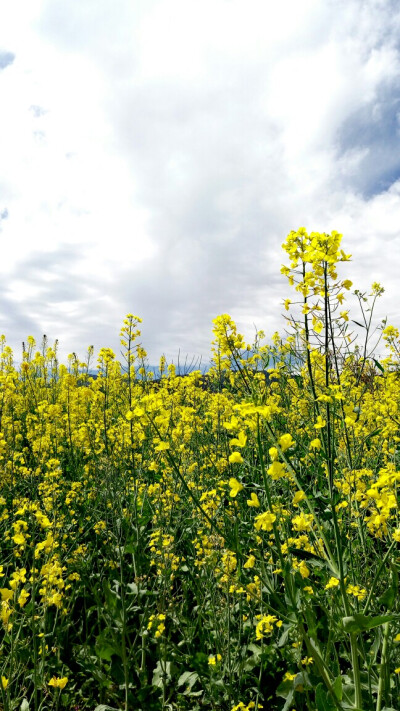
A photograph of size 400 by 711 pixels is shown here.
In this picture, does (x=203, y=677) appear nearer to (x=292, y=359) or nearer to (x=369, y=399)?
(x=292, y=359)

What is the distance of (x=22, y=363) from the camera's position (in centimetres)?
837

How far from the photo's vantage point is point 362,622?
4.26ft

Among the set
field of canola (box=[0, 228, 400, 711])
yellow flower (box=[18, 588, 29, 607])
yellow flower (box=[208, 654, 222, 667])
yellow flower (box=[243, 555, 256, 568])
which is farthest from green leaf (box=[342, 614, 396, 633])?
yellow flower (box=[18, 588, 29, 607])

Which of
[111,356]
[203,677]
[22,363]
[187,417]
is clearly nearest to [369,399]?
[187,417]

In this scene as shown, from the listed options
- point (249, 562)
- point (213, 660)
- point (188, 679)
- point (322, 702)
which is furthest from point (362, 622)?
point (188, 679)

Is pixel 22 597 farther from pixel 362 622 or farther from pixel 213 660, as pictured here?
pixel 362 622

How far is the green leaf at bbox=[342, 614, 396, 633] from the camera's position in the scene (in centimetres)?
128

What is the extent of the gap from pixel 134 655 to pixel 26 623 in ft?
2.16

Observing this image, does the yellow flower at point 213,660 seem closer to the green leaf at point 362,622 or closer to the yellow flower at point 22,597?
the yellow flower at point 22,597

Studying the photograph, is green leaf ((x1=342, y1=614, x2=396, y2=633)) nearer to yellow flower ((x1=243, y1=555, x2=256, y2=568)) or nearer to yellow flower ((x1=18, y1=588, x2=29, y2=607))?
yellow flower ((x1=243, y1=555, x2=256, y2=568))

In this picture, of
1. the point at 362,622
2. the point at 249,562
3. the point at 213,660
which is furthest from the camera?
the point at 213,660

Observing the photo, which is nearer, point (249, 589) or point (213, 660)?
point (249, 589)

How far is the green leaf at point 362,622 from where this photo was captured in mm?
1277

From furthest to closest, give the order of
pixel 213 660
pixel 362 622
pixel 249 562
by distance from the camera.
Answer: pixel 213 660 < pixel 249 562 < pixel 362 622
